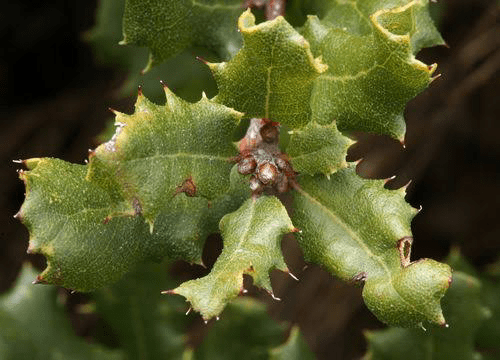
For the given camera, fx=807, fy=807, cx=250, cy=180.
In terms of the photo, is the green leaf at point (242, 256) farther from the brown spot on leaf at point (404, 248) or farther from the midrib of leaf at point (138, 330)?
the midrib of leaf at point (138, 330)

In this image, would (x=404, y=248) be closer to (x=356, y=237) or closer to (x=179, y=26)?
(x=356, y=237)

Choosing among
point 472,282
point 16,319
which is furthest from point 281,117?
point 16,319

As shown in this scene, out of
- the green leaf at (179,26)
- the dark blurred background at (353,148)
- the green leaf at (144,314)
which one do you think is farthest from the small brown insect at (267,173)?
the dark blurred background at (353,148)

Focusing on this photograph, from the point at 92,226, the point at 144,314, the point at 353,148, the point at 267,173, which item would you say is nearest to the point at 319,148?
the point at 267,173

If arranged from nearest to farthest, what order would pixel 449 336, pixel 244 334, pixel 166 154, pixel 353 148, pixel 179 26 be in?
1. pixel 166 154
2. pixel 179 26
3. pixel 449 336
4. pixel 244 334
5. pixel 353 148

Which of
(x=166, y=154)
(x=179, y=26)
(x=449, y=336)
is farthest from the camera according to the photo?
(x=449, y=336)

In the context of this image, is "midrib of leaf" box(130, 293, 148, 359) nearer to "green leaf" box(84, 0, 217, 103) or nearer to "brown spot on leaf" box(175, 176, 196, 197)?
"green leaf" box(84, 0, 217, 103)
